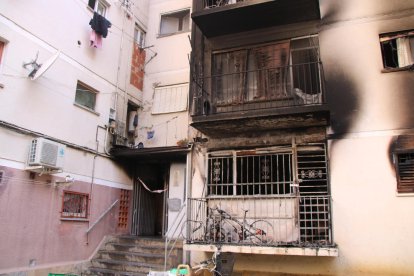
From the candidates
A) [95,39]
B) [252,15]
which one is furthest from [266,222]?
[95,39]

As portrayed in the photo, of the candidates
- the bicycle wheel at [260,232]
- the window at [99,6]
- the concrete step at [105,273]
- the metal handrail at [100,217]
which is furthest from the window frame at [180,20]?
the concrete step at [105,273]

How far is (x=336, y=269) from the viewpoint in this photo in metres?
8.12

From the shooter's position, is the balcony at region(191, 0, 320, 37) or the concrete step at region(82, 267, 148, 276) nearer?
the balcony at region(191, 0, 320, 37)

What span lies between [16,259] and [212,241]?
4300mm

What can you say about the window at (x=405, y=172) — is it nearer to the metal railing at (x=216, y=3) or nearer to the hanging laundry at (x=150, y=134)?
the metal railing at (x=216, y=3)

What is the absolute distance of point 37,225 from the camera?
8.31m

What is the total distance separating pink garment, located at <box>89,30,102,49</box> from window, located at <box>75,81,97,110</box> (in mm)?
1245

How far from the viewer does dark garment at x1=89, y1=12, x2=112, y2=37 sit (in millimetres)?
10375

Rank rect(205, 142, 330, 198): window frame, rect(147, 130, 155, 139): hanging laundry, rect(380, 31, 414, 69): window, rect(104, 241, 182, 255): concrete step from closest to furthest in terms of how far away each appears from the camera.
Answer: rect(380, 31, 414, 69): window → rect(205, 142, 330, 198): window frame → rect(104, 241, 182, 255): concrete step → rect(147, 130, 155, 139): hanging laundry

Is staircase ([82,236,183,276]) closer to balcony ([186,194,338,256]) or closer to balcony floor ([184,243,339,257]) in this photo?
balcony ([186,194,338,256])

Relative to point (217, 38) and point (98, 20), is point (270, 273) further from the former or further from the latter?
point (98, 20)

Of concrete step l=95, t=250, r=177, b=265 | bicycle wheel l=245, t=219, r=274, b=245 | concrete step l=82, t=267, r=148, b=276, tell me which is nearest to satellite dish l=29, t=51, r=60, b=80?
concrete step l=95, t=250, r=177, b=265

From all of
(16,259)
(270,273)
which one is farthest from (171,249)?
(16,259)

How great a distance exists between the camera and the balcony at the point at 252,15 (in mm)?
9099
